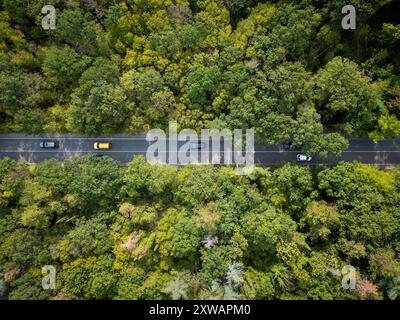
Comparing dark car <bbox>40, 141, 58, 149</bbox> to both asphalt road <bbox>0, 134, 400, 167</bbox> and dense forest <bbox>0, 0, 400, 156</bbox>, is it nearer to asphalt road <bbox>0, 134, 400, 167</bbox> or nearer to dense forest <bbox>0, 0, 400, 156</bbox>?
asphalt road <bbox>0, 134, 400, 167</bbox>

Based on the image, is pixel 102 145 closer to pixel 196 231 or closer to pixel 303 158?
pixel 196 231

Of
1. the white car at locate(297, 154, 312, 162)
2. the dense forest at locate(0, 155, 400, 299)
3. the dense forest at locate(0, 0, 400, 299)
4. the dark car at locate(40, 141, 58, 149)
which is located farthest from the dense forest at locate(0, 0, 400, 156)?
the dense forest at locate(0, 155, 400, 299)

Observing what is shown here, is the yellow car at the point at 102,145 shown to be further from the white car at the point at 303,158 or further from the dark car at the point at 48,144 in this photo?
the white car at the point at 303,158

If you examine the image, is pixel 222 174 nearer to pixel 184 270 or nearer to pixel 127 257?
pixel 184 270

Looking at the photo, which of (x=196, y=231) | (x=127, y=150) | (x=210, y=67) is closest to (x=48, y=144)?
(x=127, y=150)

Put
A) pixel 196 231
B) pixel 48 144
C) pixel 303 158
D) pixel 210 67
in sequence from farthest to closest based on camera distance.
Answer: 1. pixel 48 144
2. pixel 303 158
3. pixel 210 67
4. pixel 196 231

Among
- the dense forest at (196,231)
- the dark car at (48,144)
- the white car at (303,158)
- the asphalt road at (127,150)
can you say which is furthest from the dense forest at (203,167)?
the asphalt road at (127,150)

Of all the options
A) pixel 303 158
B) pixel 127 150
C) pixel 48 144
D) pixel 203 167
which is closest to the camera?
pixel 203 167
